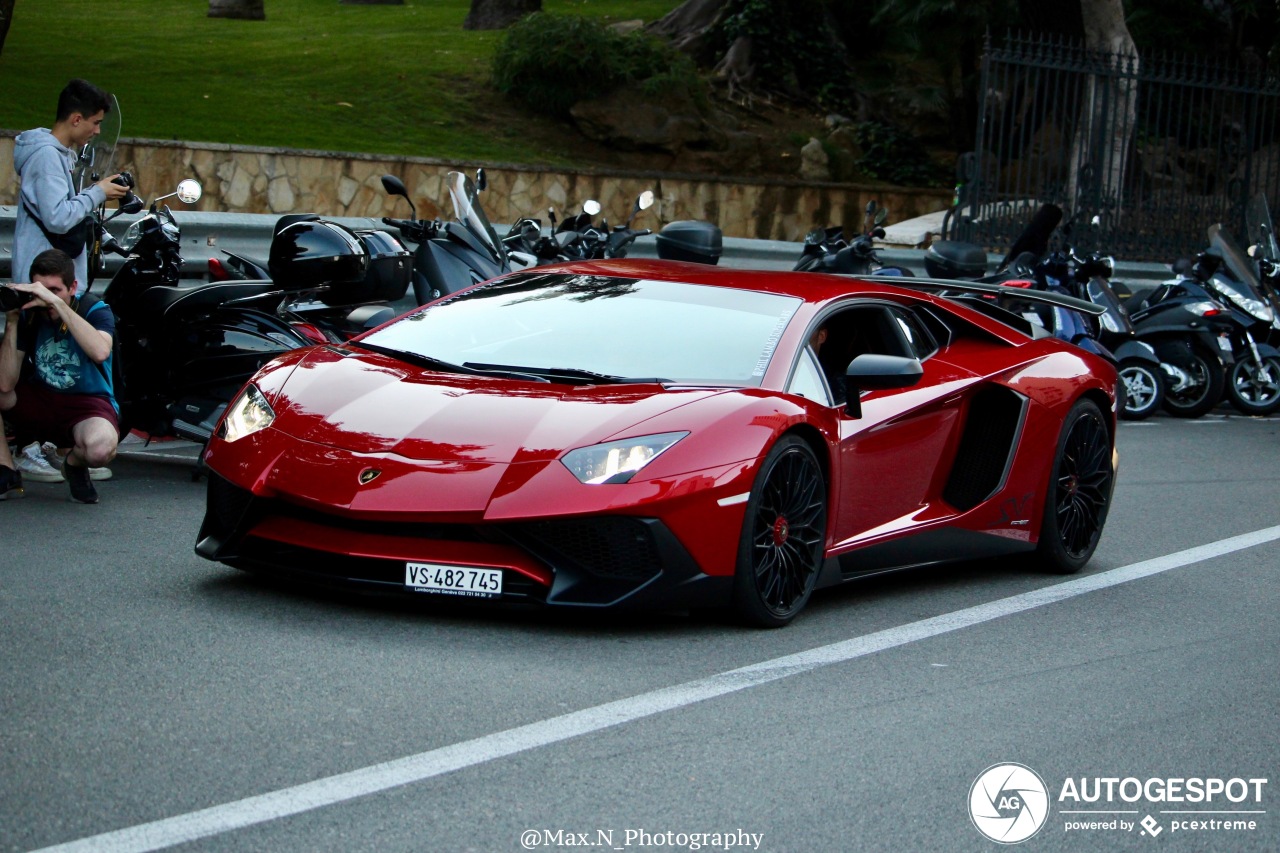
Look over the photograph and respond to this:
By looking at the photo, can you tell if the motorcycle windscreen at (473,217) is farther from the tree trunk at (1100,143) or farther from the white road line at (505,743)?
the tree trunk at (1100,143)

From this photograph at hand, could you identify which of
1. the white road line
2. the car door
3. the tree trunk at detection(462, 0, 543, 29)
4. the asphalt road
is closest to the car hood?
the asphalt road

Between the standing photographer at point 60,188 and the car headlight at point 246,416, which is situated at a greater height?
the standing photographer at point 60,188

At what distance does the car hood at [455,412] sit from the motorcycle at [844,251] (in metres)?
7.81

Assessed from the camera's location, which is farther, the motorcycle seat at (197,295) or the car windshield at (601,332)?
the motorcycle seat at (197,295)

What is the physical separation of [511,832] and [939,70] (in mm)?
28948

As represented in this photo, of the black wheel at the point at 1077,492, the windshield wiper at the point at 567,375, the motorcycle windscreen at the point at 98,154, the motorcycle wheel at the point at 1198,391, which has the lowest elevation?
the motorcycle wheel at the point at 1198,391

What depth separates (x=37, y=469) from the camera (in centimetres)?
865

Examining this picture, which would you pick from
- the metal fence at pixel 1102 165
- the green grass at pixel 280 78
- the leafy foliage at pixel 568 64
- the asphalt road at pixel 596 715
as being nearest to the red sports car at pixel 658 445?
the asphalt road at pixel 596 715

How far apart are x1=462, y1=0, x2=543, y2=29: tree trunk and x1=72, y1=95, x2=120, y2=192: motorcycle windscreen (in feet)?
68.9

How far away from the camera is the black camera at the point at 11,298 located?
25.6ft

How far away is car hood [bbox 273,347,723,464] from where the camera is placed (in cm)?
580

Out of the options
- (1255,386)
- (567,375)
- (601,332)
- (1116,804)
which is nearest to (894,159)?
(1255,386)

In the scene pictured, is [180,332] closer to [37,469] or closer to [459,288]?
[37,469]

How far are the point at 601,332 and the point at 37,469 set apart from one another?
134 inches
